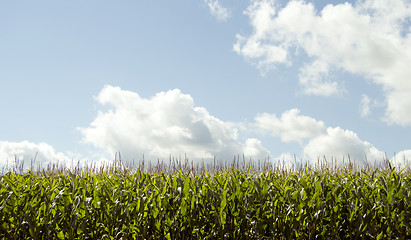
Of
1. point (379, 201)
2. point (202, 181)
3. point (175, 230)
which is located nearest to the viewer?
point (175, 230)

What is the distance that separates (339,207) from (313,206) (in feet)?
1.54

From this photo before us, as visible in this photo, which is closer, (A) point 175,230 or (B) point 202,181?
(A) point 175,230

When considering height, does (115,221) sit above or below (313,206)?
below

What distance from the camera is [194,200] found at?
15.0 feet

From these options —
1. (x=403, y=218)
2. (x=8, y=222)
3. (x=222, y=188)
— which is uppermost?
(x=222, y=188)

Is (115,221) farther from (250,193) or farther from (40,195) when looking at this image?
(250,193)

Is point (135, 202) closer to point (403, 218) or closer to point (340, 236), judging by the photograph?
point (340, 236)

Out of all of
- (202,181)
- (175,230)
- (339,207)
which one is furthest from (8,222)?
(339,207)

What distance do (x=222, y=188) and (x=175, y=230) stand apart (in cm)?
91

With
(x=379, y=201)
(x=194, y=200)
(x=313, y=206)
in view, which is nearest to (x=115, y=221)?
(x=194, y=200)

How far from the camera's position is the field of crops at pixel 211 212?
4598 millimetres

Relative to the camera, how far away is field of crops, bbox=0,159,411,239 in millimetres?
4598

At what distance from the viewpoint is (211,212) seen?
184 inches

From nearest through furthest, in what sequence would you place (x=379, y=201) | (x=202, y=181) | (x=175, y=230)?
(x=175, y=230)
(x=379, y=201)
(x=202, y=181)
